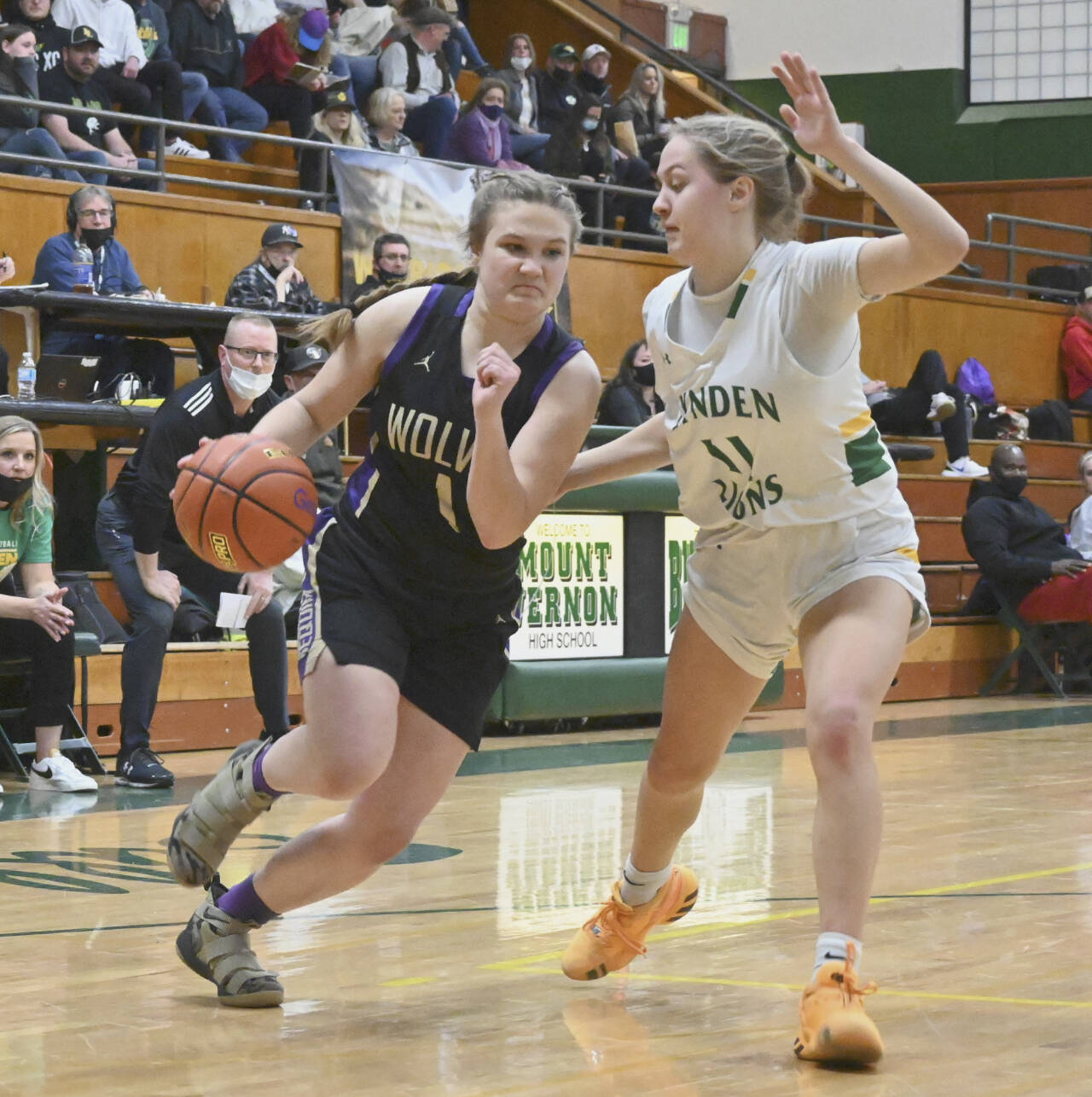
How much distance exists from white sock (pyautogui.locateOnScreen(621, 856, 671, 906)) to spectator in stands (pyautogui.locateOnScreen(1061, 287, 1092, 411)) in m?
14.3

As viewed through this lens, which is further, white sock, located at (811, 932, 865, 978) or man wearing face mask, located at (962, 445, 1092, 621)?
man wearing face mask, located at (962, 445, 1092, 621)

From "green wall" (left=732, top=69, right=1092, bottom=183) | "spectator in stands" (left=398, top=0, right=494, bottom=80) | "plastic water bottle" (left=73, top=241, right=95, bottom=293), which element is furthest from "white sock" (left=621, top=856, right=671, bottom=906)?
"green wall" (left=732, top=69, right=1092, bottom=183)

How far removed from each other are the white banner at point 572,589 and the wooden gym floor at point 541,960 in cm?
217

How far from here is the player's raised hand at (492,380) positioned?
3.17 m

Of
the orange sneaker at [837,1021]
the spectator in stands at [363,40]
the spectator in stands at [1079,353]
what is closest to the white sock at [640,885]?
the orange sneaker at [837,1021]

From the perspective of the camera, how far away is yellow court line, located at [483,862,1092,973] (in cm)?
409

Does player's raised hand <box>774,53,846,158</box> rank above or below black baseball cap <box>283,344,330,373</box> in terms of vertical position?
above

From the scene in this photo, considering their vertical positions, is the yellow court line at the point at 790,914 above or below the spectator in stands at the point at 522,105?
below

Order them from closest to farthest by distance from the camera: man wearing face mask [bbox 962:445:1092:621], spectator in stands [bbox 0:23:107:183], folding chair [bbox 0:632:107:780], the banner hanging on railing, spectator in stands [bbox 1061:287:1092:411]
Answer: folding chair [bbox 0:632:107:780], spectator in stands [bbox 0:23:107:183], the banner hanging on railing, man wearing face mask [bbox 962:445:1092:621], spectator in stands [bbox 1061:287:1092:411]

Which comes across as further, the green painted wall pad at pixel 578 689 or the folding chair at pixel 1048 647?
the folding chair at pixel 1048 647

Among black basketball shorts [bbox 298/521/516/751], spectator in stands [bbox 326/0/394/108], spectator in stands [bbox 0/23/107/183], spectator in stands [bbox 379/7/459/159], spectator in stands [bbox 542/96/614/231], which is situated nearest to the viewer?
black basketball shorts [bbox 298/521/516/751]

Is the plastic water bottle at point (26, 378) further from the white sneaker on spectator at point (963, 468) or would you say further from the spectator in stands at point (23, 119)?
the white sneaker on spectator at point (963, 468)

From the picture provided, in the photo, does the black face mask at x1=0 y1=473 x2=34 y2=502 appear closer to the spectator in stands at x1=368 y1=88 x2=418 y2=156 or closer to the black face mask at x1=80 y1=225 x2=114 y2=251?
the black face mask at x1=80 y1=225 x2=114 y2=251

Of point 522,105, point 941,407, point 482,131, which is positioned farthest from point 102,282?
point 941,407
